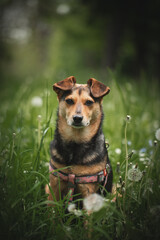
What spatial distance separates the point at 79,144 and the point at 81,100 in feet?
1.84

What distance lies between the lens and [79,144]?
2523mm

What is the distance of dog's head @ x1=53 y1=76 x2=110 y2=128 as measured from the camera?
2457 millimetres

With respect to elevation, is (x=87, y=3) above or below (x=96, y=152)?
above

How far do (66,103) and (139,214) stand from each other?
5.00ft

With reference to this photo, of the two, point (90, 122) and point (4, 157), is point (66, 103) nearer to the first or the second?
point (90, 122)

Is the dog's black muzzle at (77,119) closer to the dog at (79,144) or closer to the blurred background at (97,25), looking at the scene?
the dog at (79,144)

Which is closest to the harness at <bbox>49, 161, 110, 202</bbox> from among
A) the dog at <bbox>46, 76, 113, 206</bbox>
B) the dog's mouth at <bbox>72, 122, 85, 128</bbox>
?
the dog at <bbox>46, 76, 113, 206</bbox>

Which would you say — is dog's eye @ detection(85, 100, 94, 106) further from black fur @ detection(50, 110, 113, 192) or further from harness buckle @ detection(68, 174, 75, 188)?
harness buckle @ detection(68, 174, 75, 188)

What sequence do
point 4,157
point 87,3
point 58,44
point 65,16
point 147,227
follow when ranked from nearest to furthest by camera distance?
point 147,227 < point 4,157 < point 87,3 < point 65,16 < point 58,44

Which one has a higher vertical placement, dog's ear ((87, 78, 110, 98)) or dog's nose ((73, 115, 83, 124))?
dog's ear ((87, 78, 110, 98))

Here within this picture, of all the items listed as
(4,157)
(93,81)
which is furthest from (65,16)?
(4,157)

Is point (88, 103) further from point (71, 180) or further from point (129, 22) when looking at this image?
point (129, 22)

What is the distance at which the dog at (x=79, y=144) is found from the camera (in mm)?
2295

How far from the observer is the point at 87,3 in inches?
436
